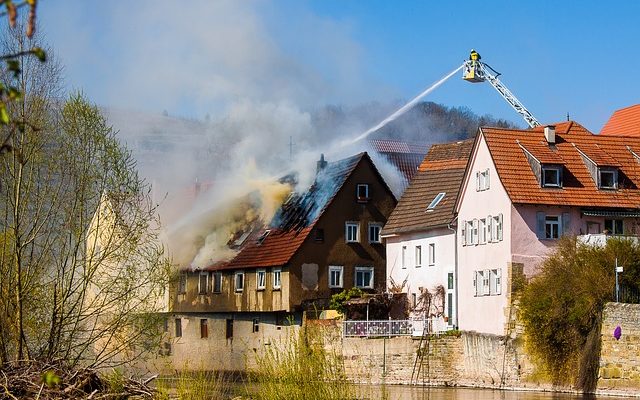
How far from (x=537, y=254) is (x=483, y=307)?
401cm

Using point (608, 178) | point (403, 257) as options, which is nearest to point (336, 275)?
point (403, 257)

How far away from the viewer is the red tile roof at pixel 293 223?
70.9m

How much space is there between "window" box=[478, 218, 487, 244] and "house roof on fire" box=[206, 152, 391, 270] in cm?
1389

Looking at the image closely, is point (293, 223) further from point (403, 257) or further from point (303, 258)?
point (403, 257)

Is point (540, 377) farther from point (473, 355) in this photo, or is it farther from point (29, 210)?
point (29, 210)

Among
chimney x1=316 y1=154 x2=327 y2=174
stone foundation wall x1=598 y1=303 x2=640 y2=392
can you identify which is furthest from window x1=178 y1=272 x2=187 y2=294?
stone foundation wall x1=598 y1=303 x2=640 y2=392

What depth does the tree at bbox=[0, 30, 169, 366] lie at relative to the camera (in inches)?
1212

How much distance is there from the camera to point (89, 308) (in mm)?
31656

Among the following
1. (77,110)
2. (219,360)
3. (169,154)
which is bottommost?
(219,360)

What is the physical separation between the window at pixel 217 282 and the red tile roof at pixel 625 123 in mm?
26896

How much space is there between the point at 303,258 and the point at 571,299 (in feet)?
80.9

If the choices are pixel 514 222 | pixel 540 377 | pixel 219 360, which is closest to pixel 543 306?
pixel 540 377

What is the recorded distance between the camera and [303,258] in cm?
6988

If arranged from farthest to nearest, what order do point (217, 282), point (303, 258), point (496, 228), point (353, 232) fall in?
point (217, 282) < point (353, 232) < point (303, 258) < point (496, 228)
